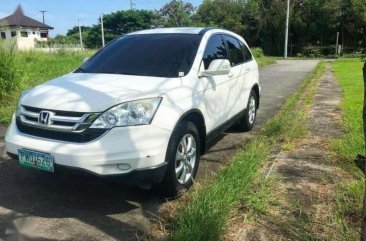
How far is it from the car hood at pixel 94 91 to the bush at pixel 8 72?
4.43 m

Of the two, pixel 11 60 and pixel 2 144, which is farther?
pixel 11 60

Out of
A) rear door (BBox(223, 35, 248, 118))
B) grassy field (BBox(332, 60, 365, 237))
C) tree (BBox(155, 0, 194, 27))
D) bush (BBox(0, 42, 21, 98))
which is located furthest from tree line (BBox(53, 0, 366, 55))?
rear door (BBox(223, 35, 248, 118))

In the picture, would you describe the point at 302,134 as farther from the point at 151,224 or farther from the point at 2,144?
the point at 2,144

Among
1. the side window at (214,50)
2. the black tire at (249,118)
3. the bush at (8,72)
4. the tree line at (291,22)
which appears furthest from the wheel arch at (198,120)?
the tree line at (291,22)

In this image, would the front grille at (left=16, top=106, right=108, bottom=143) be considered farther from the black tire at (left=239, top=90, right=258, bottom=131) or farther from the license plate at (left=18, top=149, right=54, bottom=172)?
the black tire at (left=239, top=90, right=258, bottom=131)

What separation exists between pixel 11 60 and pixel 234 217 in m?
6.65

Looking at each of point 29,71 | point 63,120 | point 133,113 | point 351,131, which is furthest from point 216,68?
point 29,71

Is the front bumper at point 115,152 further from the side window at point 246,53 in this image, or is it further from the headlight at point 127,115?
the side window at point 246,53

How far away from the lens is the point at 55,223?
3.59m

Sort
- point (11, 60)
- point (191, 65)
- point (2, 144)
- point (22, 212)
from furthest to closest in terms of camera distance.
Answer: point (11, 60) < point (2, 144) < point (191, 65) < point (22, 212)

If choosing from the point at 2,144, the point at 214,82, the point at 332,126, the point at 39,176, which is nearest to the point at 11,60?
the point at 2,144

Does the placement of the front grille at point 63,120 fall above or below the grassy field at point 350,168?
above

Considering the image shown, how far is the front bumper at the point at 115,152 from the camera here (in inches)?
138

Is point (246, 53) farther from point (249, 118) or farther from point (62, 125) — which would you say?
point (62, 125)
